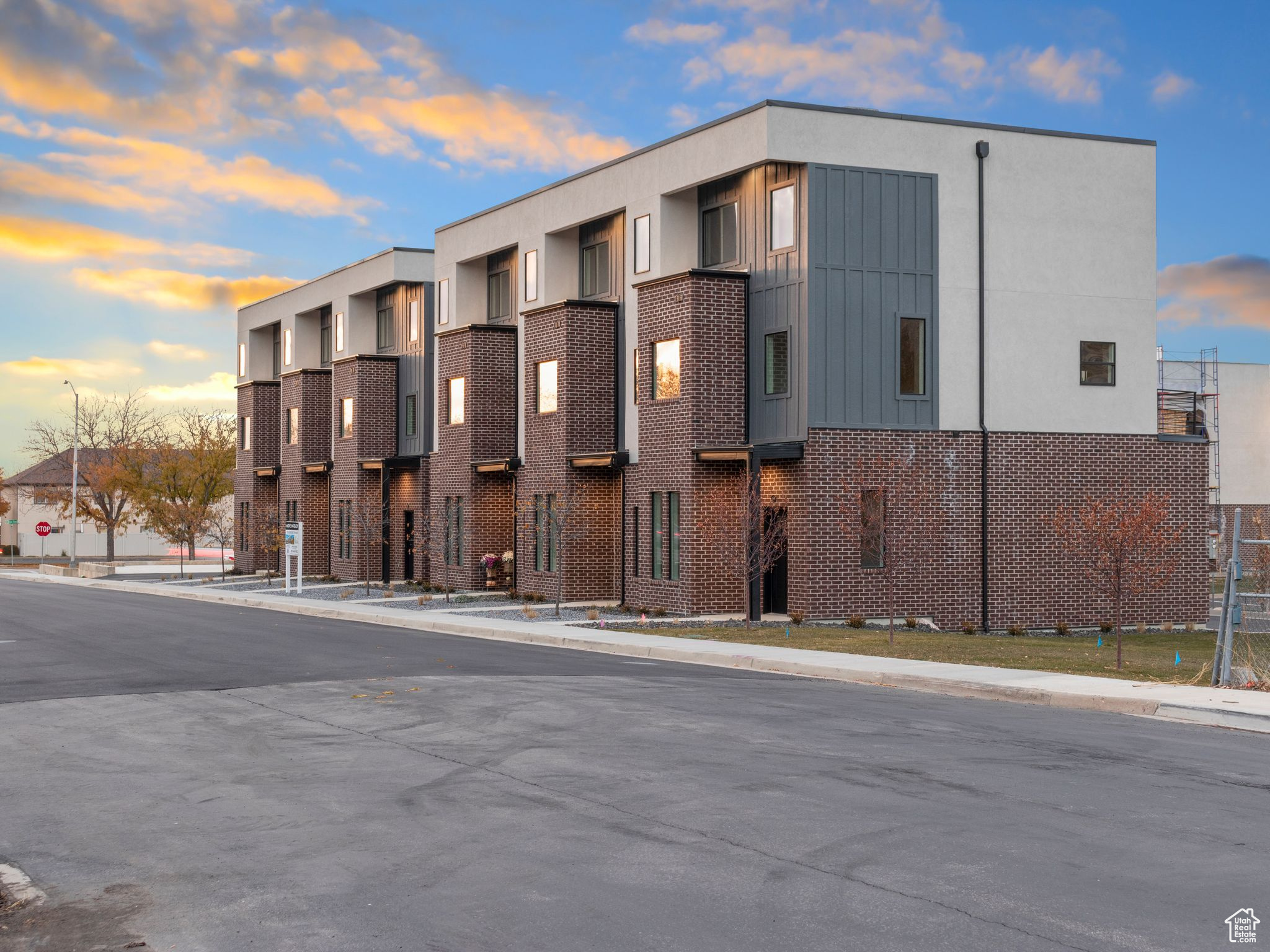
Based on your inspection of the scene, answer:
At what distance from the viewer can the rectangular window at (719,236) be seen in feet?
105

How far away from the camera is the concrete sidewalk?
15305mm

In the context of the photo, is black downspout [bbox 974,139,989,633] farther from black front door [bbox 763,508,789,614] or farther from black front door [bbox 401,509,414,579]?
black front door [bbox 401,509,414,579]

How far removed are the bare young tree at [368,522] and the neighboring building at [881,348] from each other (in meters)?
14.2

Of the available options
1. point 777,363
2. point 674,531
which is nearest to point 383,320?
point 674,531

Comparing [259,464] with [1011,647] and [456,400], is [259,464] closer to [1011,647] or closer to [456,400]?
[456,400]

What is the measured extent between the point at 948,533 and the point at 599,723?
18445 millimetres

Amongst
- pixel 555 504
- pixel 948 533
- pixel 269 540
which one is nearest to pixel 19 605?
pixel 555 504

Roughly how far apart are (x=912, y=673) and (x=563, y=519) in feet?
59.1

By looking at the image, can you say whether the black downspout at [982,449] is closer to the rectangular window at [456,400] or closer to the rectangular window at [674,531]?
the rectangular window at [674,531]

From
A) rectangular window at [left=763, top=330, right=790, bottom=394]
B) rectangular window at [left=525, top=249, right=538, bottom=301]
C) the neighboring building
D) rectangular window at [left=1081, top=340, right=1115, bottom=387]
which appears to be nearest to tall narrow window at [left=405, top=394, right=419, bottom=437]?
rectangular window at [left=525, top=249, right=538, bottom=301]

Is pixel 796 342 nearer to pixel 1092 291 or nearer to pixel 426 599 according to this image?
pixel 1092 291

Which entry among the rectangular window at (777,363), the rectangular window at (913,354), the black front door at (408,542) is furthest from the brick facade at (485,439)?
the rectangular window at (913,354)

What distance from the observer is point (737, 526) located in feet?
101

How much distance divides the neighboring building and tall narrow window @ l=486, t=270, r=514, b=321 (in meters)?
7.14
